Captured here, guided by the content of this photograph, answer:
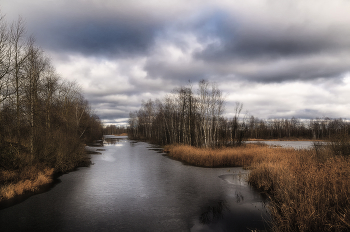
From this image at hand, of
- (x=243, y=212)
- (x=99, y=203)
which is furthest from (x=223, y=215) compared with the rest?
(x=99, y=203)

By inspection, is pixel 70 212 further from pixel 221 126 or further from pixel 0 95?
pixel 221 126

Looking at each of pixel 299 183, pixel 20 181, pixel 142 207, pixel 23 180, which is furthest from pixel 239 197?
pixel 23 180

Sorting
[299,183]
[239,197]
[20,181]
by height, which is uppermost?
[299,183]

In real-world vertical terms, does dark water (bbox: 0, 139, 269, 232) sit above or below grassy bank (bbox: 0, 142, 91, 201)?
below

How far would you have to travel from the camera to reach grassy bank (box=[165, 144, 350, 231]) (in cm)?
575

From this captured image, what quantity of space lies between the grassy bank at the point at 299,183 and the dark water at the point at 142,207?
125 centimetres

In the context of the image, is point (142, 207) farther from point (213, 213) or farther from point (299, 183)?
point (299, 183)

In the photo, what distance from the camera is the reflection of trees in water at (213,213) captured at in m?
8.16

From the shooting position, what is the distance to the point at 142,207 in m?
9.60

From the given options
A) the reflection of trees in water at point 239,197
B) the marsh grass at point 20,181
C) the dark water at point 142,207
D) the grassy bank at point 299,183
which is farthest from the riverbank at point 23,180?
the grassy bank at point 299,183

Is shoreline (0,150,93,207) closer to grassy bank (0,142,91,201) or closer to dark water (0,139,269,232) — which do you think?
grassy bank (0,142,91,201)

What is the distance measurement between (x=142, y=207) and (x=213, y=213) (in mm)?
3346

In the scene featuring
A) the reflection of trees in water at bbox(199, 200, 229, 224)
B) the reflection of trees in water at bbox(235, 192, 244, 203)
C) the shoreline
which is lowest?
the reflection of trees in water at bbox(235, 192, 244, 203)

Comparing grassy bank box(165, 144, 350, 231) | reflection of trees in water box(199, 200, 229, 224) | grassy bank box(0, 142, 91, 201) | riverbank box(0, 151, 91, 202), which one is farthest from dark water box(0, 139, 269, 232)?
grassy bank box(165, 144, 350, 231)
